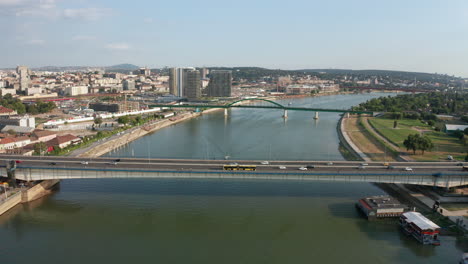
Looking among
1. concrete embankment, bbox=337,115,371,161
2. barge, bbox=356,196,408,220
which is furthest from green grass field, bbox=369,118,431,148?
barge, bbox=356,196,408,220

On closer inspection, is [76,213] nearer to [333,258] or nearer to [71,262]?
[71,262]

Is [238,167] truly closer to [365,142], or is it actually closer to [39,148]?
[39,148]

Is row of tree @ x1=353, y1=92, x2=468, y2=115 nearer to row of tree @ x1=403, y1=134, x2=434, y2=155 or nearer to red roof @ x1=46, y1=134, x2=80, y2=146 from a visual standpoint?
row of tree @ x1=403, y1=134, x2=434, y2=155

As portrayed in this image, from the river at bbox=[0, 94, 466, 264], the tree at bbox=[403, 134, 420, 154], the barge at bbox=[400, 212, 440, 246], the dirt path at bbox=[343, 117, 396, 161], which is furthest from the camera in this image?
the dirt path at bbox=[343, 117, 396, 161]

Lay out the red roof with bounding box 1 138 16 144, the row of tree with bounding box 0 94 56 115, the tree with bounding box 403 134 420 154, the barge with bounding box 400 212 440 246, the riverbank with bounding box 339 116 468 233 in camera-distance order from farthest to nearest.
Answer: the row of tree with bounding box 0 94 56 115, the red roof with bounding box 1 138 16 144, the tree with bounding box 403 134 420 154, the riverbank with bounding box 339 116 468 233, the barge with bounding box 400 212 440 246

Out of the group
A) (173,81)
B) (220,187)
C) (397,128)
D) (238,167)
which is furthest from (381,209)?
(173,81)

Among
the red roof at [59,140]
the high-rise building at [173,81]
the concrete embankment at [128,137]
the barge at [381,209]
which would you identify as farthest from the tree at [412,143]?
the high-rise building at [173,81]
